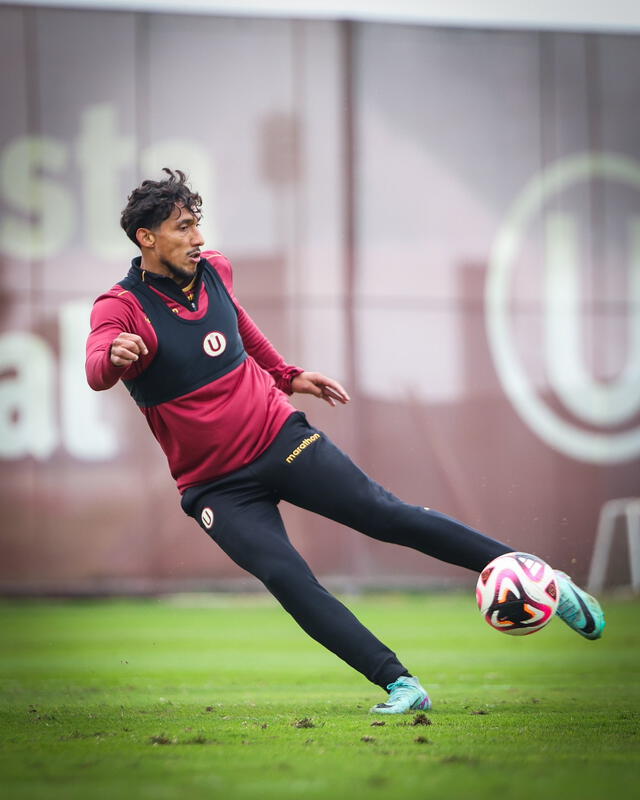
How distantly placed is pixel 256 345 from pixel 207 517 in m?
0.87

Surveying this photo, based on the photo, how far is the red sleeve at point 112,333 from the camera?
13.4 ft

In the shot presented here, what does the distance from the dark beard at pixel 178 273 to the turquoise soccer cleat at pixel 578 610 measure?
1.77 metres

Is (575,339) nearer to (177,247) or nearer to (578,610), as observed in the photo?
(578,610)

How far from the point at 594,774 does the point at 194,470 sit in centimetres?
199

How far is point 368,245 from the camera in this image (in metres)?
14.2

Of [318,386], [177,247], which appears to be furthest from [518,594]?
[177,247]

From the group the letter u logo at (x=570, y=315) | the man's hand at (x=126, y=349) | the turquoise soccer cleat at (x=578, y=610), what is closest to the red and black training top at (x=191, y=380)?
the man's hand at (x=126, y=349)

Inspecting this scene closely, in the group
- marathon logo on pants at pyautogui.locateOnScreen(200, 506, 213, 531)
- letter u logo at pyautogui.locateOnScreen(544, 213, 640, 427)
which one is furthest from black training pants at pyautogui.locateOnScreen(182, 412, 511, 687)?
letter u logo at pyautogui.locateOnScreen(544, 213, 640, 427)

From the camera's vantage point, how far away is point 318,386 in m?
4.92

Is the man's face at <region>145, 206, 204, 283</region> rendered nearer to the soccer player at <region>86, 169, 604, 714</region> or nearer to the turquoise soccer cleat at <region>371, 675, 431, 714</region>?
the soccer player at <region>86, 169, 604, 714</region>

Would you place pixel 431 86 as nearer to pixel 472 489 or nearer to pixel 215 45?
pixel 215 45

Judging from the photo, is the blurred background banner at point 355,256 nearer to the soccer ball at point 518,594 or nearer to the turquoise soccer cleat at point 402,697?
the turquoise soccer cleat at point 402,697

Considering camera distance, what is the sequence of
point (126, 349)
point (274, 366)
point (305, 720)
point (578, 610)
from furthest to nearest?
point (274, 366), point (578, 610), point (305, 720), point (126, 349)

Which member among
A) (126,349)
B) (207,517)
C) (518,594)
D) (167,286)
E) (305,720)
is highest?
(167,286)
